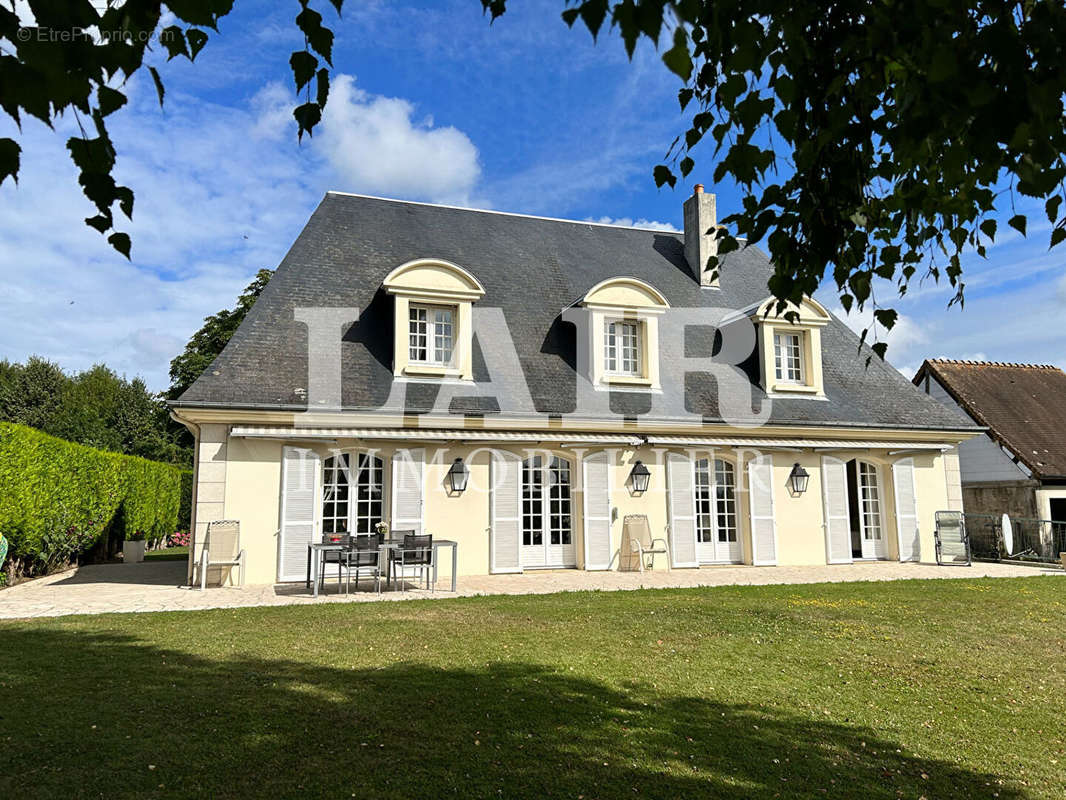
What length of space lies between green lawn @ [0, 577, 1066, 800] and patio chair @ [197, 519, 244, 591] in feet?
9.15

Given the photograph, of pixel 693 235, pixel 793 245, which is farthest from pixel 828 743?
pixel 693 235

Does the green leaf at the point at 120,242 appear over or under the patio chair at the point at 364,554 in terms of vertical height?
over

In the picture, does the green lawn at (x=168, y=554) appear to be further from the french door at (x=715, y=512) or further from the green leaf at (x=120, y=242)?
the green leaf at (x=120, y=242)

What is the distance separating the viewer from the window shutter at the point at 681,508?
624 inches

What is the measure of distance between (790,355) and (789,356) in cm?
4

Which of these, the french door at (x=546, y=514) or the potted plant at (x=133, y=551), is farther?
the potted plant at (x=133, y=551)

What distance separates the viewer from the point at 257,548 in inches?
516

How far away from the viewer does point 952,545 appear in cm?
1758

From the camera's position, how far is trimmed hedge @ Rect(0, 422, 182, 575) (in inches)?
503

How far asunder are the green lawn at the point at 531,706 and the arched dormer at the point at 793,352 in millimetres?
8422

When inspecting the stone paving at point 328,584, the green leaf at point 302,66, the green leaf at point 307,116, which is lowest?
Answer: the stone paving at point 328,584

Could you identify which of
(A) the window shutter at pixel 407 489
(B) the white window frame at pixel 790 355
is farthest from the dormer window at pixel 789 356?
(A) the window shutter at pixel 407 489

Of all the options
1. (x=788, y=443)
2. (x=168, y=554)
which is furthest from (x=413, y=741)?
(x=168, y=554)

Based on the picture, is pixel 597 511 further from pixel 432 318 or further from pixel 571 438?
pixel 432 318
